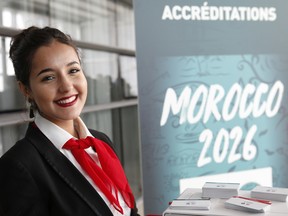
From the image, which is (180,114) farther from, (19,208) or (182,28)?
(19,208)

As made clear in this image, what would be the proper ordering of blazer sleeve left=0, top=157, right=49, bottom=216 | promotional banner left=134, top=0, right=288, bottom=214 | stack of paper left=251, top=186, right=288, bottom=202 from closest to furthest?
blazer sleeve left=0, top=157, right=49, bottom=216 → stack of paper left=251, top=186, right=288, bottom=202 → promotional banner left=134, top=0, right=288, bottom=214

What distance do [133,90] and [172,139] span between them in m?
1.90

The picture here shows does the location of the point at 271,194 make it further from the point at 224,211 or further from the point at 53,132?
the point at 53,132

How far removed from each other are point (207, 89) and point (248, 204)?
1.42 meters

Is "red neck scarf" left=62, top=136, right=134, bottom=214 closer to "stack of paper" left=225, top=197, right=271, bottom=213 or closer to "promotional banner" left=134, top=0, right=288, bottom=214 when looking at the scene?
"stack of paper" left=225, top=197, right=271, bottom=213

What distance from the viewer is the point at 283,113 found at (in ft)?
9.05

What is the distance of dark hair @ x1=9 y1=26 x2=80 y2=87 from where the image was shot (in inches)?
51.6

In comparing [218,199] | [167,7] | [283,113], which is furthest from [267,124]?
[218,199]

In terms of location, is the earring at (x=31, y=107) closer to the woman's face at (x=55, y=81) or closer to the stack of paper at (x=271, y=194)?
the woman's face at (x=55, y=81)

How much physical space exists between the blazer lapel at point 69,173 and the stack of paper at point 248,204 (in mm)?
412

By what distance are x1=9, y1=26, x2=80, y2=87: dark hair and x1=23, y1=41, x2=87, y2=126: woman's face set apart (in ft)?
0.06

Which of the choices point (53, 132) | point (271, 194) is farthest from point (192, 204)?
point (53, 132)

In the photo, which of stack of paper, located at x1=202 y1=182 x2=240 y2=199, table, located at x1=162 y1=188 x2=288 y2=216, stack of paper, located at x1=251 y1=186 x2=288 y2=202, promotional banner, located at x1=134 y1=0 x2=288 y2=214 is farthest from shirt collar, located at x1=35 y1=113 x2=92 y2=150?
promotional banner, located at x1=134 y1=0 x2=288 y2=214

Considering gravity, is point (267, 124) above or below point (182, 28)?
below
